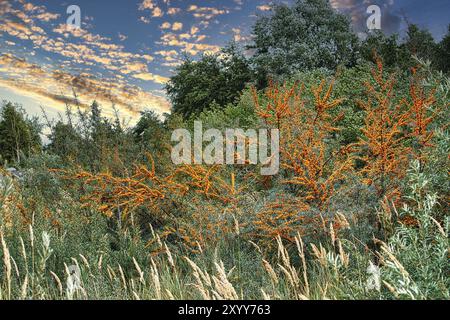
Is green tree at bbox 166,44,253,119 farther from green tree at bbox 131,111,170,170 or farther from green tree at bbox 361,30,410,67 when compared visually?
green tree at bbox 361,30,410,67

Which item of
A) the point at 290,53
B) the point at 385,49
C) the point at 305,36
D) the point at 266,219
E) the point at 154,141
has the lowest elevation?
the point at 266,219

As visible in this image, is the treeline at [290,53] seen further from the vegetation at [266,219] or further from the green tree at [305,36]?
the vegetation at [266,219]

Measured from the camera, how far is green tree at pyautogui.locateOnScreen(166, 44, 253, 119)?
23609 mm

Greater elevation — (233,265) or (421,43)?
(421,43)

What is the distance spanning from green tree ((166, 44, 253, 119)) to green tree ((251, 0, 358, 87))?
139cm

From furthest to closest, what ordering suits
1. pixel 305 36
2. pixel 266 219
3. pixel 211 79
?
pixel 211 79 → pixel 305 36 → pixel 266 219

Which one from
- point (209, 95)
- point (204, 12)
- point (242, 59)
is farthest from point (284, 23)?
point (204, 12)

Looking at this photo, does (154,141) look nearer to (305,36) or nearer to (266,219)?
(266,219)

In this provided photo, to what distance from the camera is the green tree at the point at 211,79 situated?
77.5 ft

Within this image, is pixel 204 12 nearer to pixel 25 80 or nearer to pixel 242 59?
pixel 25 80

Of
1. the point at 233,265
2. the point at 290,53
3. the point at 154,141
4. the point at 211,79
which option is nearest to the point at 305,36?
the point at 290,53

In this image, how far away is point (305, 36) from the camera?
73.5ft

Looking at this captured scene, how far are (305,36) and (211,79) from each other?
204 inches

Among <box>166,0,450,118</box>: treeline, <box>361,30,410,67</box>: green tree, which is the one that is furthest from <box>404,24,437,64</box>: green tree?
<box>361,30,410,67</box>: green tree
